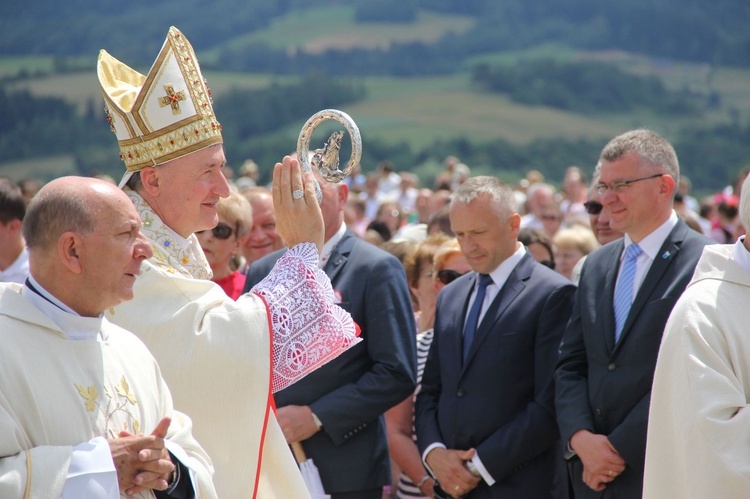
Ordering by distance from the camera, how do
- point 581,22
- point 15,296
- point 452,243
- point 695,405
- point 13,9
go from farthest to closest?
point 581,22 < point 13,9 < point 452,243 < point 695,405 < point 15,296

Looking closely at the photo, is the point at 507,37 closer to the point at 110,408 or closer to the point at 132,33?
the point at 132,33

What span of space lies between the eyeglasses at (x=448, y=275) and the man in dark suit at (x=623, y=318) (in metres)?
1.02

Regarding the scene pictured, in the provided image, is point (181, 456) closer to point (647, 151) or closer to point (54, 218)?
point (54, 218)

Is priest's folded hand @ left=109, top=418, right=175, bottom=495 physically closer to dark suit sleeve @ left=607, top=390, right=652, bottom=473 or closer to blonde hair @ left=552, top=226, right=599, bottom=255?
dark suit sleeve @ left=607, top=390, right=652, bottom=473

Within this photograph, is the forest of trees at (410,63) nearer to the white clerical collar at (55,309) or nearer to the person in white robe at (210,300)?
the person in white robe at (210,300)

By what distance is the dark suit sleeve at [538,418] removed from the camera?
463 centimetres

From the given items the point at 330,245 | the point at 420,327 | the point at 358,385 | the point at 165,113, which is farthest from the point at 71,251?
Result: the point at 420,327

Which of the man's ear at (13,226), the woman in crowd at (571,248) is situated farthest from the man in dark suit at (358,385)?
the man's ear at (13,226)

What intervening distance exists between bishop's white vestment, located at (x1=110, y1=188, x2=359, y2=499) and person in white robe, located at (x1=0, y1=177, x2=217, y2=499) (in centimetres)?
37

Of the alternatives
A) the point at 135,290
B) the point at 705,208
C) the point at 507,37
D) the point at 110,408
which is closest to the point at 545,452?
the point at 135,290

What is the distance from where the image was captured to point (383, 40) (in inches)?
2283

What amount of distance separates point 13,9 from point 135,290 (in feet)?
182

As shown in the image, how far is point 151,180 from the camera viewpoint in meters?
3.61

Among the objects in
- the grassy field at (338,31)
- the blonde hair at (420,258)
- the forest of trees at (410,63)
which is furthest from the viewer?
the grassy field at (338,31)
